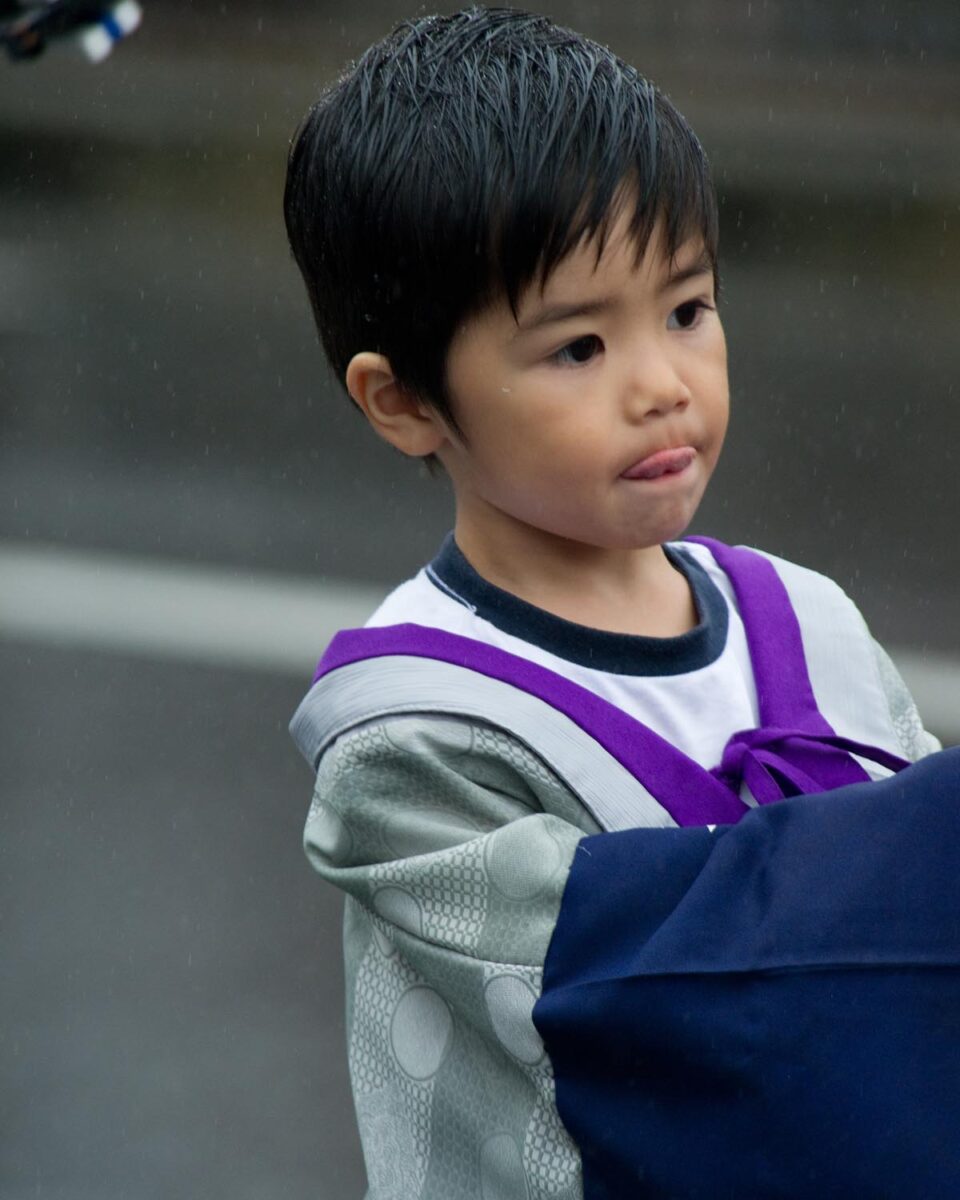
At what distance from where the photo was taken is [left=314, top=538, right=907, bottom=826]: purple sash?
1.03 meters

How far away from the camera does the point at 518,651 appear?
1092 mm

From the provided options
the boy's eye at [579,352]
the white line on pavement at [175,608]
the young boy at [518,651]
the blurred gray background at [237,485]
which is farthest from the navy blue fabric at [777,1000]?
the white line on pavement at [175,608]

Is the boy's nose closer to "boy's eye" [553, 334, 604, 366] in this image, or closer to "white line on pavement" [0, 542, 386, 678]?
"boy's eye" [553, 334, 604, 366]

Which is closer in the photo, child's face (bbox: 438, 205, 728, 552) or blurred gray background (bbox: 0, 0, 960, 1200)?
child's face (bbox: 438, 205, 728, 552)

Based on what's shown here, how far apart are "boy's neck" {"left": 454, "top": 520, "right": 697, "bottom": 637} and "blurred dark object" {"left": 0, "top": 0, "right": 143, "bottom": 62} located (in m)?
0.39

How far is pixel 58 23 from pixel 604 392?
48cm

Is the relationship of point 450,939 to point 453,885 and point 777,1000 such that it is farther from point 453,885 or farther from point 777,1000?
point 777,1000

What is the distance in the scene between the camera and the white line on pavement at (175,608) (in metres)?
2.96

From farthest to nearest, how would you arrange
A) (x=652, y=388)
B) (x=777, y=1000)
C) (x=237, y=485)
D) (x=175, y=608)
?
1. (x=237, y=485)
2. (x=175, y=608)
3. (x=652, y=388)
4. (x=777, y=1000)

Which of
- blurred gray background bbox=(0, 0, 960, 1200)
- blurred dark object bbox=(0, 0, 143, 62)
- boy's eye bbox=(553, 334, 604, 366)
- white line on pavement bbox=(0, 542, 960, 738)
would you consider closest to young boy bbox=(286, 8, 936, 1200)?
boy's eye bbox=(553, 334, 604, 366)

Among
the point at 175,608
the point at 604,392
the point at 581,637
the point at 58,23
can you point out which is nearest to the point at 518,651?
the point at 581,637

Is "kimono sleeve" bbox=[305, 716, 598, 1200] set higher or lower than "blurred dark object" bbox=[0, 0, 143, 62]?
lower

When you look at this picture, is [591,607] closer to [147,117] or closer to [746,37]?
[746,37]

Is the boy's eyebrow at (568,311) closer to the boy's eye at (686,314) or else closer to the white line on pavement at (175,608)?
the boy's eye at (686,314)
